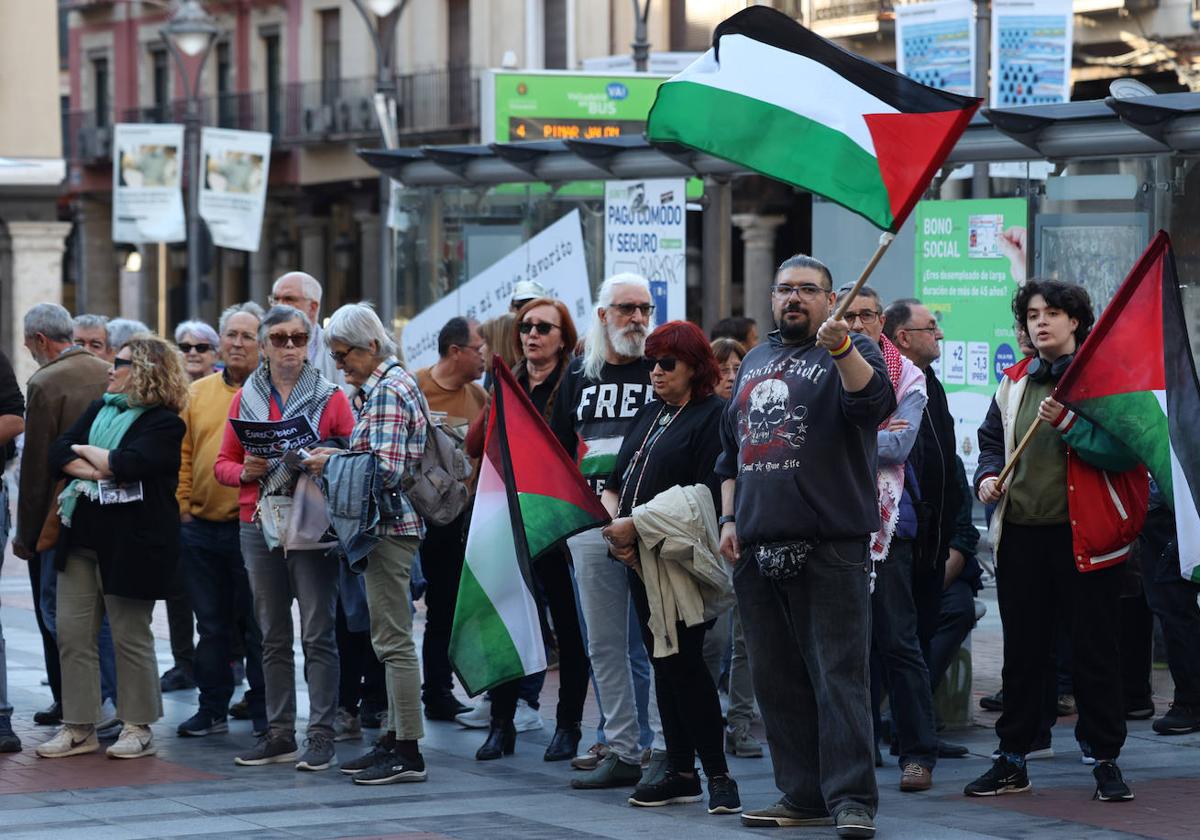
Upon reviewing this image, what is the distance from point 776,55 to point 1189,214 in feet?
14.3

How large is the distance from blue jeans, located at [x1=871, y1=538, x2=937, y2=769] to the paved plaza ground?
12.3 inches

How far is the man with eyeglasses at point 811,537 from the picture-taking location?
7590 mm

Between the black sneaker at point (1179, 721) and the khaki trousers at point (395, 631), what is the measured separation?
11.4 ft

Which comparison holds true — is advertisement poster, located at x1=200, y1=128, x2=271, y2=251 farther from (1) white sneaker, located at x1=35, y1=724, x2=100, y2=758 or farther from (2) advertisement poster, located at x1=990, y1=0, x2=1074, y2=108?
(1) white sneaker, located at x1=35, y1=724, x2=100, y2=758

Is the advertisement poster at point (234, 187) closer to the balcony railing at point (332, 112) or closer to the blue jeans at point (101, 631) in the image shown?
the blue jeans at point (101, 631)

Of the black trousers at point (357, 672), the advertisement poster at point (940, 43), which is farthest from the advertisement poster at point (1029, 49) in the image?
the black trousers at point (357, 672)

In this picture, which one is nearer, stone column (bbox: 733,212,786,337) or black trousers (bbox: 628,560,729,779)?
black trousers (bbox: 628,560,729,779)

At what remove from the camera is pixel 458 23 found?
43.5 meters

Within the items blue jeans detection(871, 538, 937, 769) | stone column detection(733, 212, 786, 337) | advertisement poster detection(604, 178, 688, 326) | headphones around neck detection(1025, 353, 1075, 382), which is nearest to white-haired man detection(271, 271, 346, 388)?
blue jeans detection(871, 538, 937, 769)

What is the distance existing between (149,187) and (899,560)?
63.1 ft

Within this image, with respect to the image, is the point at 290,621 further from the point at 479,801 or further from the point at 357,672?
the point at 479,801

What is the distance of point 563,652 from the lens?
9555 mm

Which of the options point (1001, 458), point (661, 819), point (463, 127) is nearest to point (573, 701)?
point (661, 819)

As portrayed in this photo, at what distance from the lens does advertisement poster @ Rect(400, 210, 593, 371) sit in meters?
16.1
